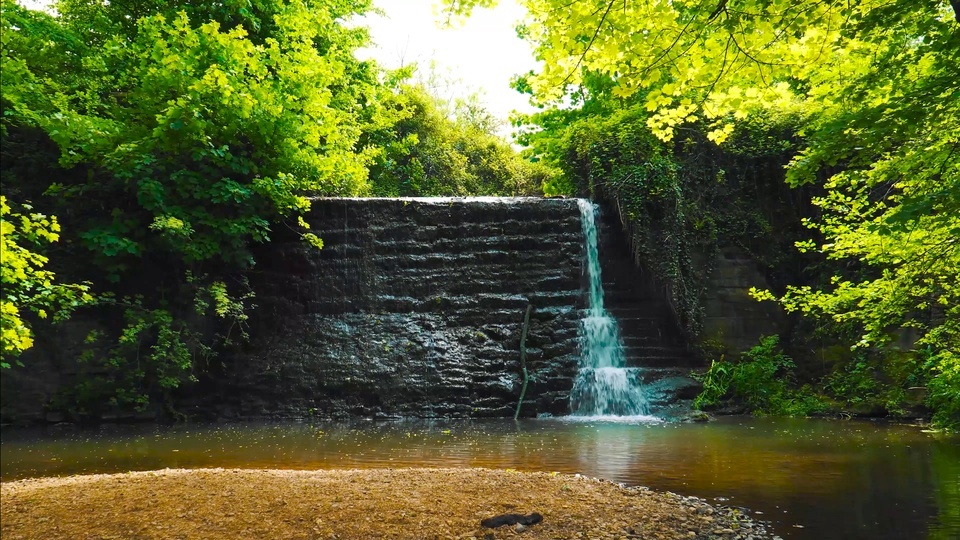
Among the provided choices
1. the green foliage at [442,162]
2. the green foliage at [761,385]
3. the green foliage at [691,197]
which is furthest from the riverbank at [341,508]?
the green foliage at [442,162]

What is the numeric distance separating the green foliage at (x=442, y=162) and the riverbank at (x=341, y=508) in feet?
48.2

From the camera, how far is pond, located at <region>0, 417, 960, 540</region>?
14.2 ft

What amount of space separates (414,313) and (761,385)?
5.60 meters

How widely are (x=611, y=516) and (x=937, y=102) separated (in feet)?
10.4

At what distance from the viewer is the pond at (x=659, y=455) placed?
14.2 feet

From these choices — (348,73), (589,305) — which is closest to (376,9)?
(348,73)

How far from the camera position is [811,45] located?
448 centimetres

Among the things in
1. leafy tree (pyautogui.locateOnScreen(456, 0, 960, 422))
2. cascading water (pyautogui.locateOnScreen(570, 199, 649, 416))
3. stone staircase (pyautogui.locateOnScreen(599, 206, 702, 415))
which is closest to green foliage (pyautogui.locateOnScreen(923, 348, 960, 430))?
leafy tree (pyautogui.locateOnScreen(456, 0, 960, 422))

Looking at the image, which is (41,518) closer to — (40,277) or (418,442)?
(40,277)

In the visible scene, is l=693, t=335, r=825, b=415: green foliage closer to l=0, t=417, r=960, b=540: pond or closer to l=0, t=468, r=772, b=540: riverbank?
l=0, t=417, r=960, b=540: pond

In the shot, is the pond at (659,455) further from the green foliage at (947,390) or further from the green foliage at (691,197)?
the green foliage at (691,197)

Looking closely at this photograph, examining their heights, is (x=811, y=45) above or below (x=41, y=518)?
above

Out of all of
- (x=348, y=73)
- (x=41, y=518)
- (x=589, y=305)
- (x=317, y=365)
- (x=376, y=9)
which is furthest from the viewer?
(x=376, y=9)

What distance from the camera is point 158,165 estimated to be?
9414mm
